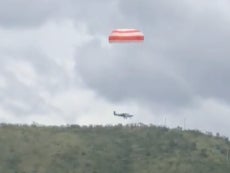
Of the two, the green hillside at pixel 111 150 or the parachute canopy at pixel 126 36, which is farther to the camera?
the green hillside at pixel 111 150

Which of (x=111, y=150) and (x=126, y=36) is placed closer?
(x=126, y=36)

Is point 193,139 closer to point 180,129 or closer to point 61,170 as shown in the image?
point 180,129

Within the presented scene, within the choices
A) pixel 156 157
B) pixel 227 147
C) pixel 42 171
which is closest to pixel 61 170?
pixel 42 171

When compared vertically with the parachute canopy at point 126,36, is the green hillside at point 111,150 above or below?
below

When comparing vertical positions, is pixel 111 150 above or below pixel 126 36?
below
